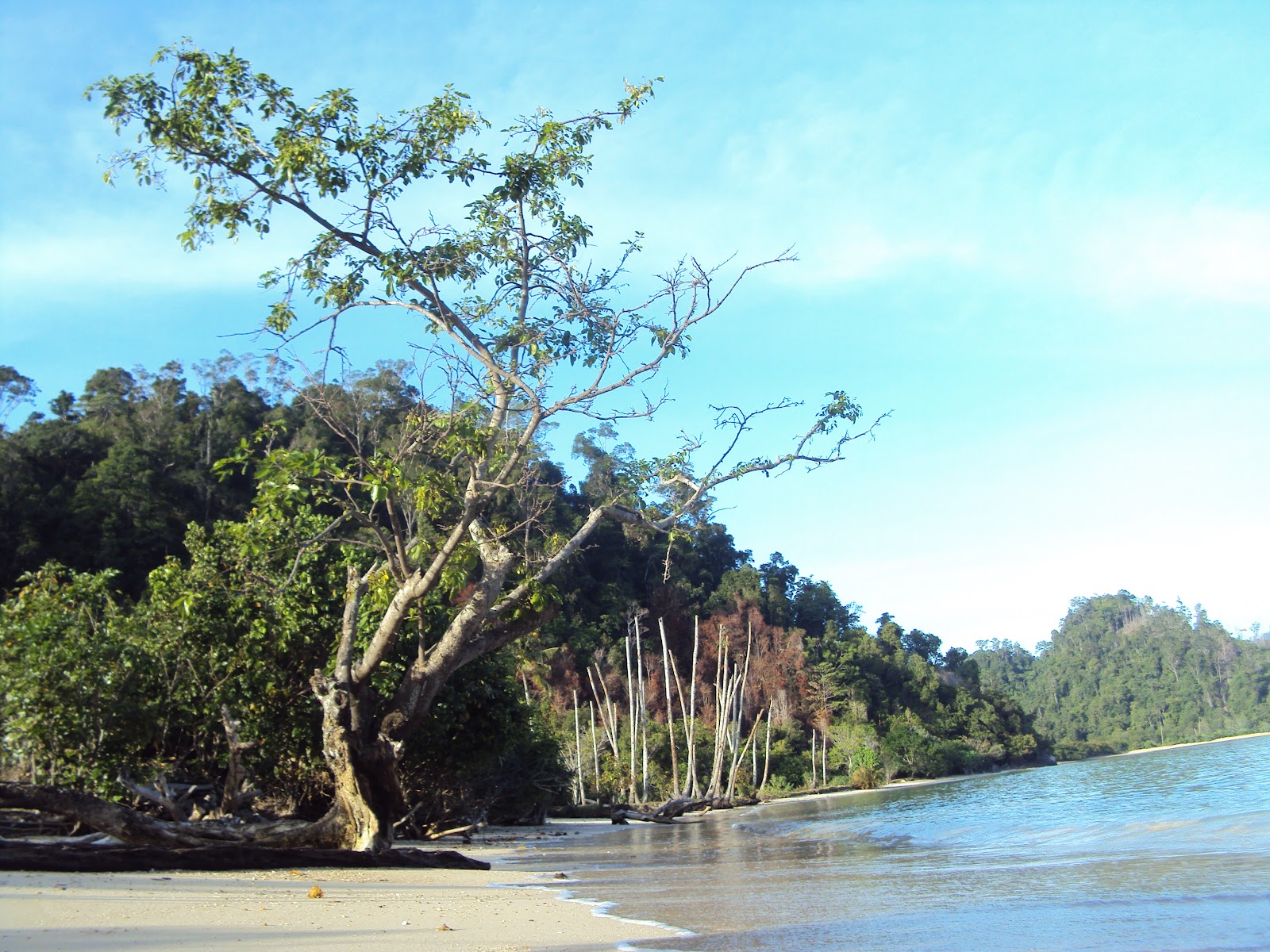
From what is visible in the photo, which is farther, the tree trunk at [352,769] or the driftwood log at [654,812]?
the driftwood log at [654,812]

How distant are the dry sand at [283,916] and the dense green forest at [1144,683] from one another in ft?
234

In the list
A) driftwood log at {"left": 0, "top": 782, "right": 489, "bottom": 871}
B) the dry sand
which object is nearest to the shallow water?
the dry sand

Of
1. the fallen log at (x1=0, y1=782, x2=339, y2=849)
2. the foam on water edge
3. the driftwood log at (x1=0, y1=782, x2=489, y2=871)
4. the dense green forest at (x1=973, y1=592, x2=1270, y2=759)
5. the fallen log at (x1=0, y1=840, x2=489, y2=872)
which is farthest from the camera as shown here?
the dense green forest at (x1=973, y1=592, x2=1270, y2=759)

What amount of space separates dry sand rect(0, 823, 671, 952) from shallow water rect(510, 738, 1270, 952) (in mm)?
650

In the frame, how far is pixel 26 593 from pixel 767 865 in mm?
9218

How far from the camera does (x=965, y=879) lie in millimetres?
7918

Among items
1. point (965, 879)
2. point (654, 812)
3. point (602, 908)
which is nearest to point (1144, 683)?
point (654, 812)

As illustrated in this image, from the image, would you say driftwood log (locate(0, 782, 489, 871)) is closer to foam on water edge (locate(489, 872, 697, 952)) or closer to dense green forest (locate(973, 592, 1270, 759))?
foam on water edge (locate(489, 872, 697, 952))

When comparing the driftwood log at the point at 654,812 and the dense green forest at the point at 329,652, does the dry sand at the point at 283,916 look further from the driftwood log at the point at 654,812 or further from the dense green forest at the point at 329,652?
the driftwood log at the point at 654,812

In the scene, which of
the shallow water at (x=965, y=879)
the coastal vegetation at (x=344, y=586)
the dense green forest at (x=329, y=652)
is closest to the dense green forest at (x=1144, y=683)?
the dense green forest at (x=329, y=652)

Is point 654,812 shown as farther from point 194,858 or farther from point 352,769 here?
point 194,858

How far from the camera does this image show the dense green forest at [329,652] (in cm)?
1006

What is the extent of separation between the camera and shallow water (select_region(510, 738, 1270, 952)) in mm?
5066

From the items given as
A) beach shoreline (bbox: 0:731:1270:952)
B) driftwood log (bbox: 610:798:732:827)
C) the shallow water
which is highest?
beach shoreline (bbox: 0:731:1270:952)
